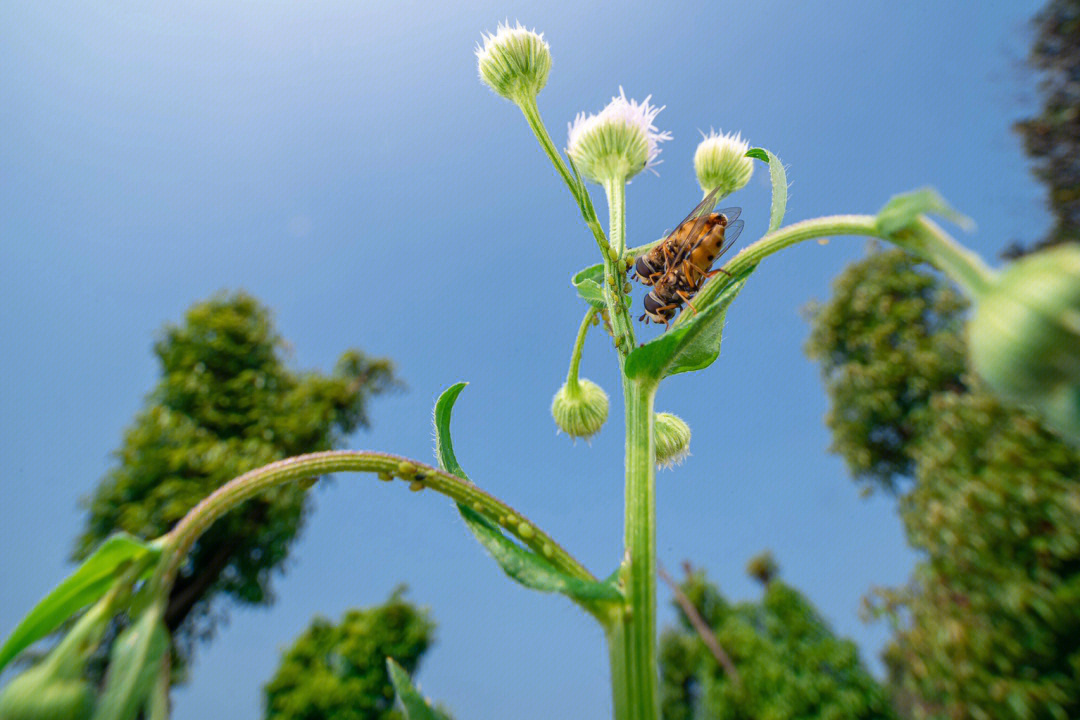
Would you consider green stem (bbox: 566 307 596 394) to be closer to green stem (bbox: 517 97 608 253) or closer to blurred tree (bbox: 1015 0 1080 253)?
green stem (bbox: 517 97 608 253)

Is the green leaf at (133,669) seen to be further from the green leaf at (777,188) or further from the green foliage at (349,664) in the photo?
the green foliage at (349,664)

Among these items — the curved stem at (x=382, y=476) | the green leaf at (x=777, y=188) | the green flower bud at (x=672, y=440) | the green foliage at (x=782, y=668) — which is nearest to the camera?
the curved stem at (x=382, y=476)

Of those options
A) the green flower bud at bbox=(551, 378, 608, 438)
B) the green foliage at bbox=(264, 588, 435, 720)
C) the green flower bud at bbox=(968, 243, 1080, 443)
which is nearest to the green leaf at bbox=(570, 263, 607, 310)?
the green flower bud at bbox=(551, 378, 608, 438)

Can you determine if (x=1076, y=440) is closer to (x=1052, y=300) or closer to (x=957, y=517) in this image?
(x=1052, y=300)

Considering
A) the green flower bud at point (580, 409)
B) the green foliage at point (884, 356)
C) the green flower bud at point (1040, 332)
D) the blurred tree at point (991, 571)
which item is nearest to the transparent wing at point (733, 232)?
the green flower bud at point (580, 409)

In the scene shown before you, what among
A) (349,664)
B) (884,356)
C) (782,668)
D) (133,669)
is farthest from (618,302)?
(884,356)

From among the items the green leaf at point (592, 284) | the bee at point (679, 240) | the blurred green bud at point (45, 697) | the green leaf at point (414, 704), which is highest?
the bee at point (679, 240)

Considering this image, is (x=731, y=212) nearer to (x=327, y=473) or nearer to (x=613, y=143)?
(x=613, y=143)

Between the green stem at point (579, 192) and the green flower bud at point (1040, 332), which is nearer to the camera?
the green flower bud at point (1040, 332)
